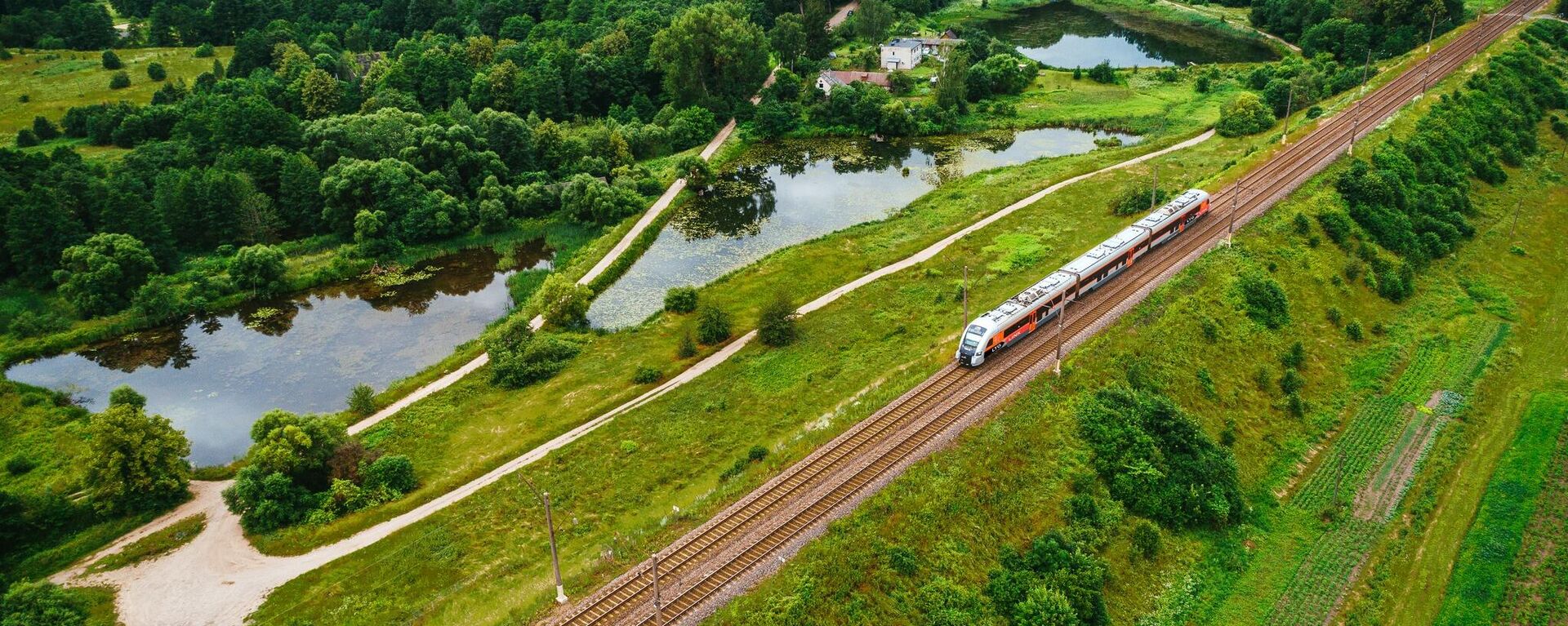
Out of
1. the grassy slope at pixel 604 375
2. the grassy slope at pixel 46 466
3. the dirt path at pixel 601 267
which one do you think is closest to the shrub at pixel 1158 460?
the grassy slope at pixel 604 375

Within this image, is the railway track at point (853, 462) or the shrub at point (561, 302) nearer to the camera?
the railway track at point (853, 462)

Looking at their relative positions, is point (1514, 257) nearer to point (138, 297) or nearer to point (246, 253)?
point (246, 253)

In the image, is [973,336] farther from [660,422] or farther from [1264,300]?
[1264,300]

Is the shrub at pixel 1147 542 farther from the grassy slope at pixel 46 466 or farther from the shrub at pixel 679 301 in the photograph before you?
the grassy slope at pixel 46 466

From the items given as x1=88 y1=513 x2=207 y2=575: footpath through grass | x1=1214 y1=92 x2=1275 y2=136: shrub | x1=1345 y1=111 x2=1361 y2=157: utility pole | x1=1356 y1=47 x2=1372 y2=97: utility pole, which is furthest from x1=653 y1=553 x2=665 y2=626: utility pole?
x1=1356 y1=47 x2=1372 y2=97: utility pole

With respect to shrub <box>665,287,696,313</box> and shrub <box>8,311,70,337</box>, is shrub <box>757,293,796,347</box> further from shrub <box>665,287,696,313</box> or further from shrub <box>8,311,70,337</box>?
shrub <box>8,311,70,337</box>

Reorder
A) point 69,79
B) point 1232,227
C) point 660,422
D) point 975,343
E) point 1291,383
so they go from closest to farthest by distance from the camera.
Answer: point 975,343, point 1291,383, point 660,422, point 1232,227, point 69,79

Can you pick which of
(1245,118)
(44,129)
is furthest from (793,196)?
(44,129)
